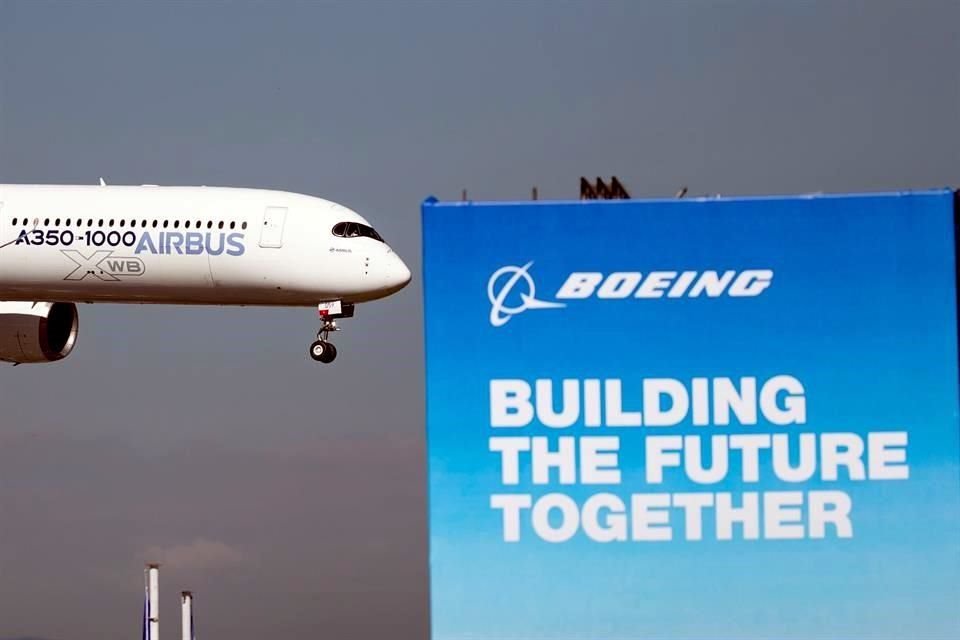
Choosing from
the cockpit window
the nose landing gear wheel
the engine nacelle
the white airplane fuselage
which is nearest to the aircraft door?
the white airplane fuselage

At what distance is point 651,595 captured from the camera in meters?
20.1

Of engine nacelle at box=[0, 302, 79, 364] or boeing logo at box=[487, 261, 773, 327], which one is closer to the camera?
boeing logo at box=[487, 261, 773, 327]

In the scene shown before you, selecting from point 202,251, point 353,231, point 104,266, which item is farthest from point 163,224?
point 353,231

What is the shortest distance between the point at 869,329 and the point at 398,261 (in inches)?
1442

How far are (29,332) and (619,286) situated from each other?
149 ft

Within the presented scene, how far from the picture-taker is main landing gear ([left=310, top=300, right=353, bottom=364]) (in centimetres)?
5631

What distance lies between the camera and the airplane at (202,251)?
184ft

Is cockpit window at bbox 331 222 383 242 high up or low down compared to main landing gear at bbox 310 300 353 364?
up

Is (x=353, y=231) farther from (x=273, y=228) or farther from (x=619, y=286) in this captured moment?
(x=619, y=286)

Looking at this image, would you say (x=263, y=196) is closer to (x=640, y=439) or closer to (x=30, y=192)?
(x=30, y=192)

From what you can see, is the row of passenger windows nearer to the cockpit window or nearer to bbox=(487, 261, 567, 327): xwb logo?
the cockpit window

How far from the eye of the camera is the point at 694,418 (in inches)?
796

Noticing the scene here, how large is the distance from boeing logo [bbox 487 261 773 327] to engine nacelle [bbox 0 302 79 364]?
45039mm

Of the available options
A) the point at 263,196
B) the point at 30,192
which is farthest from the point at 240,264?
the point at 30,192
